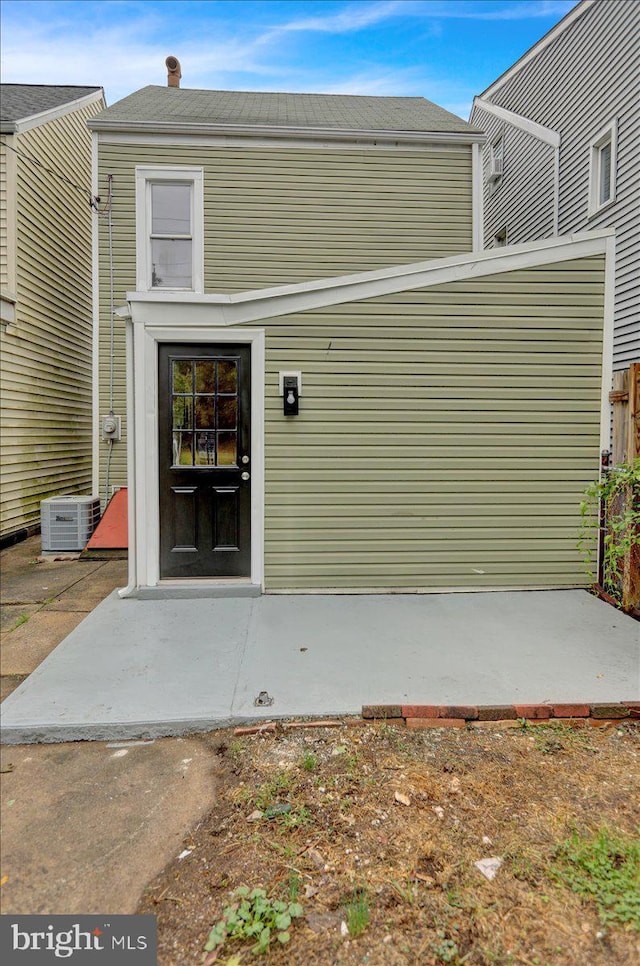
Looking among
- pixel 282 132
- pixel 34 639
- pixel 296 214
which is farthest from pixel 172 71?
pixel 34 639

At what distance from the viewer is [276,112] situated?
7430 millimetres

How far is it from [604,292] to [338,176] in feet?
13.7

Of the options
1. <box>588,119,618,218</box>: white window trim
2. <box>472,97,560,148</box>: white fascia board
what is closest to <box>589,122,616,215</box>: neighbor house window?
<box>588,119,618,218</box>: white window trim

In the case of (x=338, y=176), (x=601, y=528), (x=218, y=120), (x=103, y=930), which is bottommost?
(x=103, y=930)

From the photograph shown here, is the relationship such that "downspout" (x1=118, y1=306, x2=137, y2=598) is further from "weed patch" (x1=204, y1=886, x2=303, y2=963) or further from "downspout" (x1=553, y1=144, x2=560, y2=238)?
"downspout" (x1=553, y1=144, x2=560, y2=238)

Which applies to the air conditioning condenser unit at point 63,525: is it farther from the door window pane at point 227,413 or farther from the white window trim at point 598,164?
the white window trim at point 598,164

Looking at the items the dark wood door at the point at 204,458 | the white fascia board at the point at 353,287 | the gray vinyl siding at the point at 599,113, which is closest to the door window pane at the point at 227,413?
the dark wood door at the point at 204,458

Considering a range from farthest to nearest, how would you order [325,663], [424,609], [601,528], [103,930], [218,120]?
[218,120]
[601,528]
[424,609]
[325,663]
[103,930]

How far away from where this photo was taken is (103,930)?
58.9 inches

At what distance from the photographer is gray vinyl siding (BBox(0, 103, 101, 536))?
6656mm

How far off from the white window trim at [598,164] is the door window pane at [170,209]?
593 cm

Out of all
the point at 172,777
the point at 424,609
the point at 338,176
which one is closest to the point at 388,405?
the point at 424,609

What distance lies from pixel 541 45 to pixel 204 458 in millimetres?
9709

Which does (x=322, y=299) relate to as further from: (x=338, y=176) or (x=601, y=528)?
(x=338, y=176)
